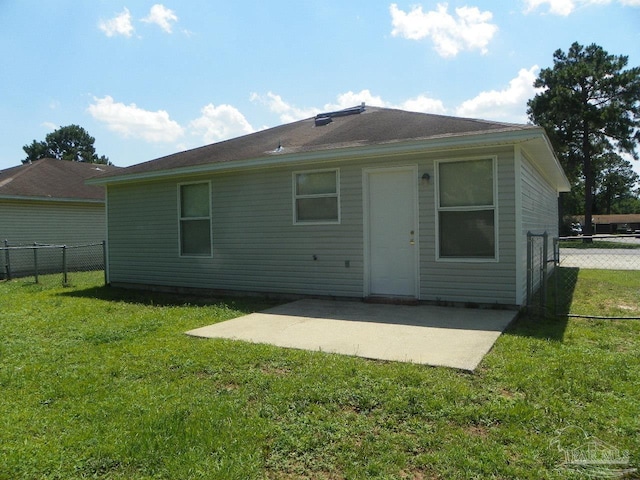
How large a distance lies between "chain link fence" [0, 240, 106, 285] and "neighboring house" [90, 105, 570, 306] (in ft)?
14.6

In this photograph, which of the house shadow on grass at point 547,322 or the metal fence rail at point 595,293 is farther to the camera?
the metal fence rail at point 595,293

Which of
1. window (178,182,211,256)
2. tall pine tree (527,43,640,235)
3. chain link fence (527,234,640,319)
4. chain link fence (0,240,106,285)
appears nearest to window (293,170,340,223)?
window (178,182,211,256)

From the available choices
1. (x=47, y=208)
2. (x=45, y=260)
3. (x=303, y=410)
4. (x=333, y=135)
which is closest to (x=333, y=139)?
(x=333, y=135)

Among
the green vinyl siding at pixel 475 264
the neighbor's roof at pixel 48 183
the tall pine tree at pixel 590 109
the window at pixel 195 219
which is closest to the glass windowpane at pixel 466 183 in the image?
the green vinyl siding at pixel 475 264

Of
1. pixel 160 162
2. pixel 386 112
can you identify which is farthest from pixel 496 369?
pixel 160 162

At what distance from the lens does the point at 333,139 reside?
26.0ft

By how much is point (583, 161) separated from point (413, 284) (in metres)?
29.9

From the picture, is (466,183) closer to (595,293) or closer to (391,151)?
(391,151)

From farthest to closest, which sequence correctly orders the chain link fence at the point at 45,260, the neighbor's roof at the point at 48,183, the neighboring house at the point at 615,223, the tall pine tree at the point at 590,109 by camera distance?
the neighboring house at the point at 615,223
the tall pine tree at the point at 590,109
the neighbor's roof at the point at 48,183
the chain link fence at the point at 45,260

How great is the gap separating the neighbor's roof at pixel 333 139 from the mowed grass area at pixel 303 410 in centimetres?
293

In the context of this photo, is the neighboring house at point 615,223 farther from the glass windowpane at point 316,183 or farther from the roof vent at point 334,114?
the glass windowpane at point 316,183

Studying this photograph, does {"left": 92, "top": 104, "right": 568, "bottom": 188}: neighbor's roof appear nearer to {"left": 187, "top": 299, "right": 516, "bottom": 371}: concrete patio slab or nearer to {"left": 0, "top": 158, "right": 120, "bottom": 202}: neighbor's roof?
{"left": 187, "top": 299, "right": 516, "bottom": 371}: concrete patio slab

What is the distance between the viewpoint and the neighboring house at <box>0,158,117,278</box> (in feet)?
44.7

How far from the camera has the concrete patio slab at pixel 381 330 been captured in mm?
4328
